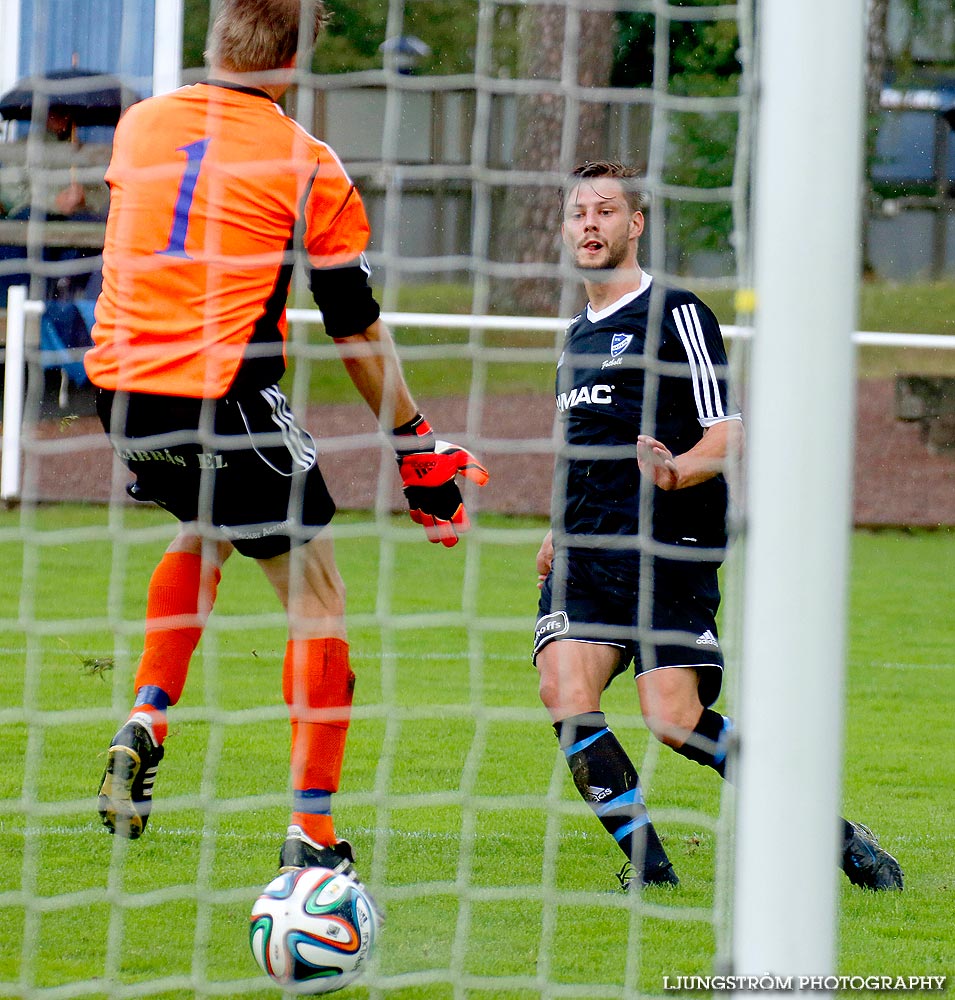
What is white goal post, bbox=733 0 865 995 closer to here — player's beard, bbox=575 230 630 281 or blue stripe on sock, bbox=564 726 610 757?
blue stripe on sock, bbox=564 726 610 757

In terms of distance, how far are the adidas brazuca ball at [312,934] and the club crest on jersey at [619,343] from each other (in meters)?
1.56

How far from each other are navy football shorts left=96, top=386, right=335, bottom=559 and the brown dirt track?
6.91 meters

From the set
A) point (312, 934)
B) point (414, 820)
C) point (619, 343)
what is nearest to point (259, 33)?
point (619, 343)

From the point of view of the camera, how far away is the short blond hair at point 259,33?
3.32 metres

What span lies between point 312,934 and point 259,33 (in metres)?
1.89

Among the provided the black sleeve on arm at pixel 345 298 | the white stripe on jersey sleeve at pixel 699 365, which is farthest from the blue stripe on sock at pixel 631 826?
the black sleeve on arm at pixel 345 298

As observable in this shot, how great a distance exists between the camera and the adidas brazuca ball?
2852 millimetres

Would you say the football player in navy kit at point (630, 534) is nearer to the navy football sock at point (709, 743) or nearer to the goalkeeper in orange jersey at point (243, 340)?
the navy football sock at point (709, 743)

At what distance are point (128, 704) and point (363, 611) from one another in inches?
79.7

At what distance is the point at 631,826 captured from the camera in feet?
11.6

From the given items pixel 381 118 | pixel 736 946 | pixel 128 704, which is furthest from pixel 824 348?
pixel 381 118

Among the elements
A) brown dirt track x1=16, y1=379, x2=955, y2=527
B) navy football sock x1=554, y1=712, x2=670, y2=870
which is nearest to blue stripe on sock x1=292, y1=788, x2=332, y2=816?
navy football sock x1=554, y1=712, x2=670, y2=870

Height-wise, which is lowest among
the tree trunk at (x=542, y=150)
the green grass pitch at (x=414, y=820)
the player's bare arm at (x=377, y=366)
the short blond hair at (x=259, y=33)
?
the green grass pitch at (x=414, y=820)

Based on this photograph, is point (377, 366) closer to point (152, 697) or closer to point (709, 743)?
point (152, 697)
